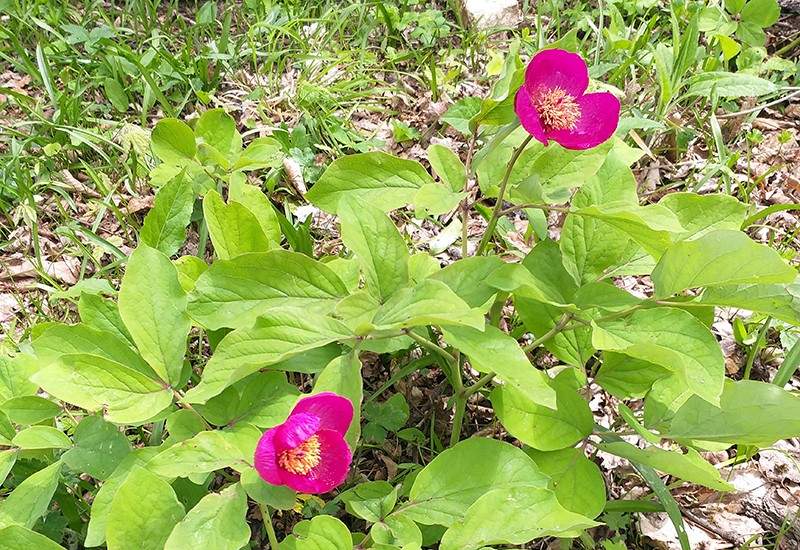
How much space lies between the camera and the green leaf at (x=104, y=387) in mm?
1506

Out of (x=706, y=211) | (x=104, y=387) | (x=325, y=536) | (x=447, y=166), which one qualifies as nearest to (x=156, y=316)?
(x=104, y=387)

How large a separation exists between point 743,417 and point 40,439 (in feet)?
5.11

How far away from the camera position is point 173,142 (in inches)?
89.1

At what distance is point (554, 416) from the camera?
1.69 m

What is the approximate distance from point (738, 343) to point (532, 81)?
4.64 feet

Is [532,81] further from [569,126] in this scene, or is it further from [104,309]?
[104,309]

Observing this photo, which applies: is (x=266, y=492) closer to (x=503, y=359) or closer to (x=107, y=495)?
(x=107, y=495)

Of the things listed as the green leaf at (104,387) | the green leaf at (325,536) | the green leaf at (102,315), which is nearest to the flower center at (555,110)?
the green leaf at (325,536)

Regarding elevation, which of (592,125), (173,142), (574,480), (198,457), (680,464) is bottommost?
(574,480)

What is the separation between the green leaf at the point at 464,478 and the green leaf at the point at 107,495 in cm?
59

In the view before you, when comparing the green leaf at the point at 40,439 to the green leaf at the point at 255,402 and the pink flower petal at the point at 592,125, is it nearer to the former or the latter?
the green leaf at the point at 255,402

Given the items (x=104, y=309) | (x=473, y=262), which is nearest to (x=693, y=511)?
(x=473, y=262)

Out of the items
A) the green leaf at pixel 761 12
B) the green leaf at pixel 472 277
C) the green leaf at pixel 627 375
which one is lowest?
the green leaf at pixel 627 375

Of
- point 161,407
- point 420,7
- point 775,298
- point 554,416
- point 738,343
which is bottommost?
point 738,343
